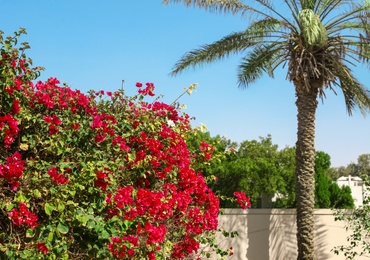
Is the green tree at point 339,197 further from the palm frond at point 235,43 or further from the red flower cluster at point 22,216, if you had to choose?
the red flower cluster at point 22,216

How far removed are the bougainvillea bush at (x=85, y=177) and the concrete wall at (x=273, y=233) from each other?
24.0 feet

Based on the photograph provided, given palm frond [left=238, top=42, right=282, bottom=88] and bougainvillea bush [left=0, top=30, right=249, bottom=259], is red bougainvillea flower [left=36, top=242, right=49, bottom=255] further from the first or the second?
palm frond [left=238, top=42, right=282, bottom=88]

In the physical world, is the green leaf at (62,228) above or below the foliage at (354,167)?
below

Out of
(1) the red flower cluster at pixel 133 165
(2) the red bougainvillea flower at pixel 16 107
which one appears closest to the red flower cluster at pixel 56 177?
(1) the red flower cluster at pixel 133 165

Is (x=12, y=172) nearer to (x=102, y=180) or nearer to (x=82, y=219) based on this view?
(x=82, y=219)

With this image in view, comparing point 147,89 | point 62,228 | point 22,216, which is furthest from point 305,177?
point 22,216

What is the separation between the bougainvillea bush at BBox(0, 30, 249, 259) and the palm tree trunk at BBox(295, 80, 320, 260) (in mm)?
7125

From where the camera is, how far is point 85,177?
6.16 metres

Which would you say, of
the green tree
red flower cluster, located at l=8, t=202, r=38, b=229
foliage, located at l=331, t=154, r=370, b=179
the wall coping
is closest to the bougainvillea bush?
red flower cluster, located at l=8, t=202, r=38, b=229

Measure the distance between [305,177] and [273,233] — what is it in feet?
7.37

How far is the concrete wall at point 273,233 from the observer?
1541 cm

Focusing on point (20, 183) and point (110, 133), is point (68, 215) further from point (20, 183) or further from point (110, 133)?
point (110, 133)

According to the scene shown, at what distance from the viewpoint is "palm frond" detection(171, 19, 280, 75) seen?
15.5 meters

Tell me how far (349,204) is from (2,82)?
77.8 feet
